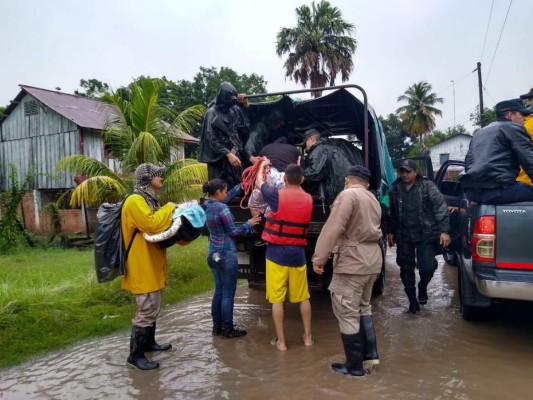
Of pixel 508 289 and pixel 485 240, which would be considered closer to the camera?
pixel 508 289

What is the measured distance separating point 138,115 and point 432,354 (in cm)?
728

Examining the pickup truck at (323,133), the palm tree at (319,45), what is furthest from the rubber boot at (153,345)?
the palm tree at (319,45)

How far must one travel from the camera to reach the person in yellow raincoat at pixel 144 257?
154 inches

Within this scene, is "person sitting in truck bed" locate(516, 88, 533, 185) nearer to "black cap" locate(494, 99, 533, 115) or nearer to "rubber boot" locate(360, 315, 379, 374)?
"black cap" locate(494, 99, 533, 115)

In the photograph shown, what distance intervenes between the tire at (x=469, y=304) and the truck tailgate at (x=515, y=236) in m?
0.92

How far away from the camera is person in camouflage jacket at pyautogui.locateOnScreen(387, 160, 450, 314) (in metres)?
5.33

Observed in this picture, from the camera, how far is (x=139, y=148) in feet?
28.7

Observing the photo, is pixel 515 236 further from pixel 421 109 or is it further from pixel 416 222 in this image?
pixel 421 109

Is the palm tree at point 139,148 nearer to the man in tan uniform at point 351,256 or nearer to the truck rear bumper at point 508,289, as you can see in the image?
the man in tan uniform at point 351,256

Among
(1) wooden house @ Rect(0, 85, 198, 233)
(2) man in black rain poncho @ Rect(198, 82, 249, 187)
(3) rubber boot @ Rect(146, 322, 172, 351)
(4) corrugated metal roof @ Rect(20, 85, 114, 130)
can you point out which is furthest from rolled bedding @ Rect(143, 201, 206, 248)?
(4) corrugated metal roof @ Rect(20, 85, 114, 130)

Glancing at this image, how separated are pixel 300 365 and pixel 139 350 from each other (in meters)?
1.51

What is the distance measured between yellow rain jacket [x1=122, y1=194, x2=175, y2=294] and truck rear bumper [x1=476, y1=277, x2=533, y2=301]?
114 inches

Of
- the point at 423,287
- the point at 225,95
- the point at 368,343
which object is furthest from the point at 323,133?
the point at 368,343

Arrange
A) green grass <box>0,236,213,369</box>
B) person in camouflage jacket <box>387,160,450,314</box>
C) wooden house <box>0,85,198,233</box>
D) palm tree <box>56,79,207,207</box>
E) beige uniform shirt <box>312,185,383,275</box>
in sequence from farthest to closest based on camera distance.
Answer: wooden house <box>0,85,198,233</box> < palm tree <box>56,79,207,207</box> < person in camouflage jacket <box>387,160,450,314</box> < green grass <box>0,236,213,369</box> < beige uniform shirt <box>312,185,383,275</box>
